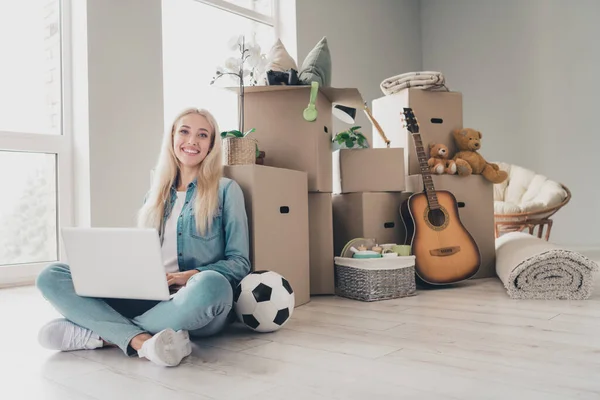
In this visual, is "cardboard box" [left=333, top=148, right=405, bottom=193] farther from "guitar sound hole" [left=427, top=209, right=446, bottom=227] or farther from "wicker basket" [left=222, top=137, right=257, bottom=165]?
"wicker basket" [left=222, top=137, right=257, bottom=165]

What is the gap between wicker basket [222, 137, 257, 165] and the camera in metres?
1.88

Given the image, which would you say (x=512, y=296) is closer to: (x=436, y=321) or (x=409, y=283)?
(x=409, y=283)

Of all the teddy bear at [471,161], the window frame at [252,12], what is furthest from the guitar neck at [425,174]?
the window frame at [252,12]

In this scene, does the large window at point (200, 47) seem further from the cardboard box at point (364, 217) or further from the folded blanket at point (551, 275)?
the folded blanket at point (551, 275)

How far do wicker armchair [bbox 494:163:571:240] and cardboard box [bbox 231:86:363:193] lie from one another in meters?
1.80

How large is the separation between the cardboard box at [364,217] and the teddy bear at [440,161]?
11.8 inches

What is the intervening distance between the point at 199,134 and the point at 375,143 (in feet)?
4.91

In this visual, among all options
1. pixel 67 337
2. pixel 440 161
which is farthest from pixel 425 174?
pixel 67 337

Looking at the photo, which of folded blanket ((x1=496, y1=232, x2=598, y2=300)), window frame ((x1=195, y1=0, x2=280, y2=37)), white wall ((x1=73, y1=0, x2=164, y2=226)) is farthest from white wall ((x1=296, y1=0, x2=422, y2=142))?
folded blanket ((x1=496, y1=232, x2=598, y2=300))

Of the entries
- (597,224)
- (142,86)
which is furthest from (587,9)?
(142,86)

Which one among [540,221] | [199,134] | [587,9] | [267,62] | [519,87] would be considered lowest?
[540,221]

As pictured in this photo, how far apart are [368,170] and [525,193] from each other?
1831 millimetres

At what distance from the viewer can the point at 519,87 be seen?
4656mm

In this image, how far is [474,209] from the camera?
8.89 feet
